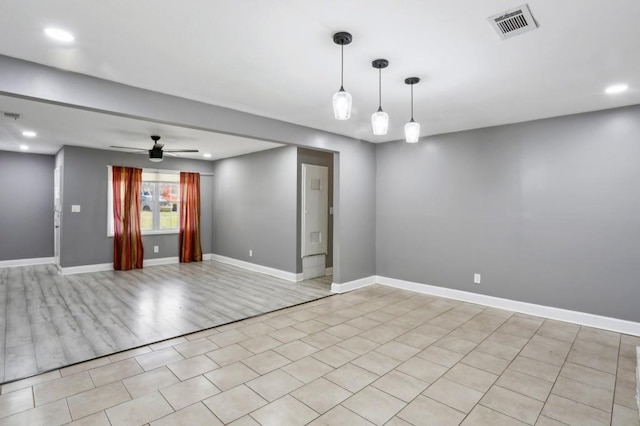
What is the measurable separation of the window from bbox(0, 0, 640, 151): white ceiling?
16.1ft

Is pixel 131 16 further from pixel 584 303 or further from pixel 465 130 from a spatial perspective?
pixel 584 303

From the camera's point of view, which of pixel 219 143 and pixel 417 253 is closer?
pixel 417 253

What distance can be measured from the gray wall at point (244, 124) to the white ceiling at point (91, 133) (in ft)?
4.26

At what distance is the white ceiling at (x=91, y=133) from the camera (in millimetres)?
4148

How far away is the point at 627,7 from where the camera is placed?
188cm

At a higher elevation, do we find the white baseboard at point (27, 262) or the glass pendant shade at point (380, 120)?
the glass pendant shade at point (380, 120)

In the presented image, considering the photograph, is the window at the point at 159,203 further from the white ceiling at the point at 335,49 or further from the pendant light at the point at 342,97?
the pendant light at the point at 342,97


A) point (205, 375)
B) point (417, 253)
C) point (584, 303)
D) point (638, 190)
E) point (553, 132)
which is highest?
point (553, 132)

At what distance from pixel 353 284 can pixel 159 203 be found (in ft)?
16.9

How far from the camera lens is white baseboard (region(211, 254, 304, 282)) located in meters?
6.02

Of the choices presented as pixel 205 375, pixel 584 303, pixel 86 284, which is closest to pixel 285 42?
pixel 205 375

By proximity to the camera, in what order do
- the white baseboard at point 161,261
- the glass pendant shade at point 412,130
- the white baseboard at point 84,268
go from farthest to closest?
the white baseboard at point 161,261, the white baseboard at point 84,268, the glass pendant shade at point 412,130

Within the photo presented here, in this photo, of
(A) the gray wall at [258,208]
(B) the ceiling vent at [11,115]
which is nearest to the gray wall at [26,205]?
(A) the gray wall at [258,208]

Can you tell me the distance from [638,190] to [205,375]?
4764 mm
